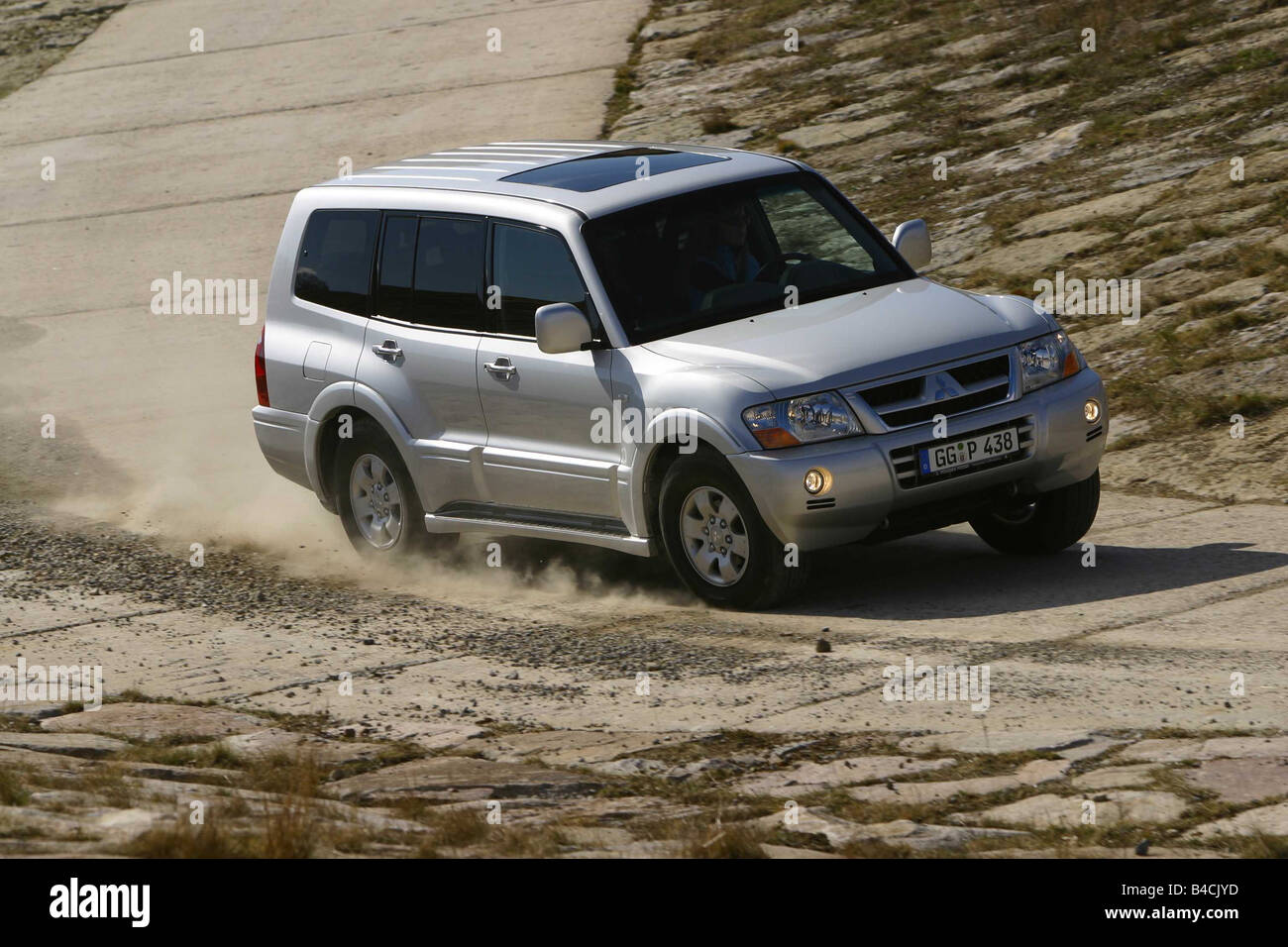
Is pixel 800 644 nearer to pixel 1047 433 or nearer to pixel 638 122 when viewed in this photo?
pixel 1047 433

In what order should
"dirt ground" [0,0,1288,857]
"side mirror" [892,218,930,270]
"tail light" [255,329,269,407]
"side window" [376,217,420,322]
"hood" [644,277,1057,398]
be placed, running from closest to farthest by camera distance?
1. "dirt ground" [0,0,1288,857]
2. "hood" [644,277,1057,398]
3. "side mirror" [892,218,930,270]
4. "side window" [376,217,420,322]
5. "tail light" [255,329,269,407]

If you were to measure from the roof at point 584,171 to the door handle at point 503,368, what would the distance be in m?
0.78

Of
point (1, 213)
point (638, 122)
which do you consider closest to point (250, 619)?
point (638, 122)

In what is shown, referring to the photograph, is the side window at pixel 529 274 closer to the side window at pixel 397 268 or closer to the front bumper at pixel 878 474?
the side window at pixel 397 268

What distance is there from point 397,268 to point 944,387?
9.84ft

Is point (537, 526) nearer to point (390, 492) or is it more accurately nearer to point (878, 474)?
point (390, 492)

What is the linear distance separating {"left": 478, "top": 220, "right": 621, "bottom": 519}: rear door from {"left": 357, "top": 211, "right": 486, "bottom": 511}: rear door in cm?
A: 12

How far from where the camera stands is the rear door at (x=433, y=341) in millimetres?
8992

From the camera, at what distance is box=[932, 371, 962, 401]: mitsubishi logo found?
7.91 metres

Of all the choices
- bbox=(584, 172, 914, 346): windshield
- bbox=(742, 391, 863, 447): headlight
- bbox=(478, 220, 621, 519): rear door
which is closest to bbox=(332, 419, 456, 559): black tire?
bbox=(478, 220, 621, 519): rear door

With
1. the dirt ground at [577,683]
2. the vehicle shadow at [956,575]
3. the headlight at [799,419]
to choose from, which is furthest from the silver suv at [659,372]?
the dirt ground at [577,683]

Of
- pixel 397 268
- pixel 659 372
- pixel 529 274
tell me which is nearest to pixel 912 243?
pixel 659 372

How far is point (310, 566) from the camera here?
998 centimetres

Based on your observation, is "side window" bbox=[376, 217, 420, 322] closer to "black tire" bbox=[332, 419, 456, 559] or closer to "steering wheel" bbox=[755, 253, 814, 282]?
"black tire" bbox=[332, 419, 456, 559]
